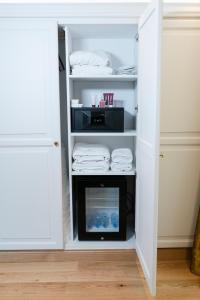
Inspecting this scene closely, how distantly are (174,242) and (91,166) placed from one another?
953 millimetres

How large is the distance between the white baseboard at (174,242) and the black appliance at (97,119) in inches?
39.4

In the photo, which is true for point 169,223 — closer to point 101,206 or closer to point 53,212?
point 101,206

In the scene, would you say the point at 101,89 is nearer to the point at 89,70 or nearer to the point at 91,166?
the point at 89,70

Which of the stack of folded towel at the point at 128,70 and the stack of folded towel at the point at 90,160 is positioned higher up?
the stack of folded towel at the point at 128,70

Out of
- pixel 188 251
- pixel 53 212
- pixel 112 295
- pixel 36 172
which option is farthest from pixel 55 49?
pixel 188 251

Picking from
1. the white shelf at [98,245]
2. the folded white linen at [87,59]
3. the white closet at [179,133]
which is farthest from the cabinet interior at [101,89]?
the white closet at [179,133]

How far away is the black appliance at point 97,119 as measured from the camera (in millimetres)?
2022

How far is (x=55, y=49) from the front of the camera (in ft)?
6.34

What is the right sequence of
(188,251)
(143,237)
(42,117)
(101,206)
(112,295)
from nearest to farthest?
(112,295) < (143,237) < (42,117) < (188,251) < (101,206)

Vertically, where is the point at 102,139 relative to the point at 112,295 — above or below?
above

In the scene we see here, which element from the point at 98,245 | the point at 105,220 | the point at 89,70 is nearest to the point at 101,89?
the point at 89,70

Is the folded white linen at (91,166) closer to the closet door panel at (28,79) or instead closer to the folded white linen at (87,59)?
the closet door panel at (28,79)

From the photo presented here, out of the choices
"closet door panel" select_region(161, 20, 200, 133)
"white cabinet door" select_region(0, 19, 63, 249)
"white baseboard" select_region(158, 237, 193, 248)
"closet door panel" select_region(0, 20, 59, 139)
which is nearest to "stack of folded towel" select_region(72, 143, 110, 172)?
"white cabinet door" select_region(0, 19, 63, 249)

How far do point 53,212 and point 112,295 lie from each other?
2.58ft
